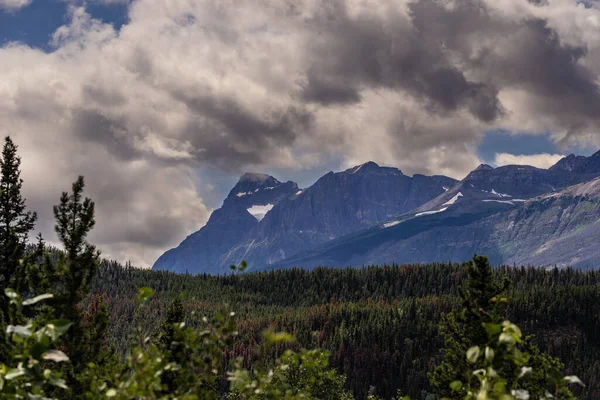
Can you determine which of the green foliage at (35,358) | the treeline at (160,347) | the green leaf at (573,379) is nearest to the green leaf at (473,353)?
the treeline at (160,347)

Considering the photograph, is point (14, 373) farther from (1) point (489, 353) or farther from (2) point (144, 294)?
(1) point (489, 353)

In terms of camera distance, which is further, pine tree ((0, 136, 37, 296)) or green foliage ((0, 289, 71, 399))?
pine tree ((0, 136, 37, 296))

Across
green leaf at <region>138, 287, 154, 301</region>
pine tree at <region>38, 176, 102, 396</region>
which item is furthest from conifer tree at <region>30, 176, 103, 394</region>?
green leaf at <region>138, 287, 154, 301</region>

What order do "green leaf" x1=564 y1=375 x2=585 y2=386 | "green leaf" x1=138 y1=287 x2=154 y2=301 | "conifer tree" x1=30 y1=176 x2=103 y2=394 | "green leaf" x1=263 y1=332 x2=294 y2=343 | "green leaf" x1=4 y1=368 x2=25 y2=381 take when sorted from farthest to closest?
"conifer tree" x1=30 y1=176 x2=103 y2=394
"green leaf" x1=138 y1=287 x2=154 y2=301
"green leaf" x1=263 y1=332 x2=294 y2=343
"green leaf" x1=564 y1=375 x2=585 y2=386
"green leaf" x1=4 y1=368 x2=25 y2=381

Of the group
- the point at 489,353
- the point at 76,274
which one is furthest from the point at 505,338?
the point at 76,274

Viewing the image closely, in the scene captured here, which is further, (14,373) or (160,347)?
(160,347)

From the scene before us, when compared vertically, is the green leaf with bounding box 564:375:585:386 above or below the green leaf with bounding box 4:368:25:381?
below

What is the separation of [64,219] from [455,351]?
103 feet

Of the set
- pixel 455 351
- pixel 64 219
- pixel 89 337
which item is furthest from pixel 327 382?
pixel 64 219

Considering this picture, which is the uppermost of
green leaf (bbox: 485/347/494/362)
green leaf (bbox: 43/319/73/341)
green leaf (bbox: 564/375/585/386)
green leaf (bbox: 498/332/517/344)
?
green leaf (bbox: 43/319/73/341)

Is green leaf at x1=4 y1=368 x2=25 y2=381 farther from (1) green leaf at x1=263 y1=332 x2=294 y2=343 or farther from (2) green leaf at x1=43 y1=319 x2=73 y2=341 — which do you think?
(1) green leaf at x1=263 y1=332 x2=294 y2=343

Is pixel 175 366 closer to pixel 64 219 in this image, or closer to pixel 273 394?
pixel 273 394

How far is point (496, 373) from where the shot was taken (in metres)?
6.08

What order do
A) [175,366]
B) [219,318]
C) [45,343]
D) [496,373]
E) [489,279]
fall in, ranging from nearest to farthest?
1. [45,343]
2. [496,373]
3. [175,366]
4. [219,318]
5. [489,279]
